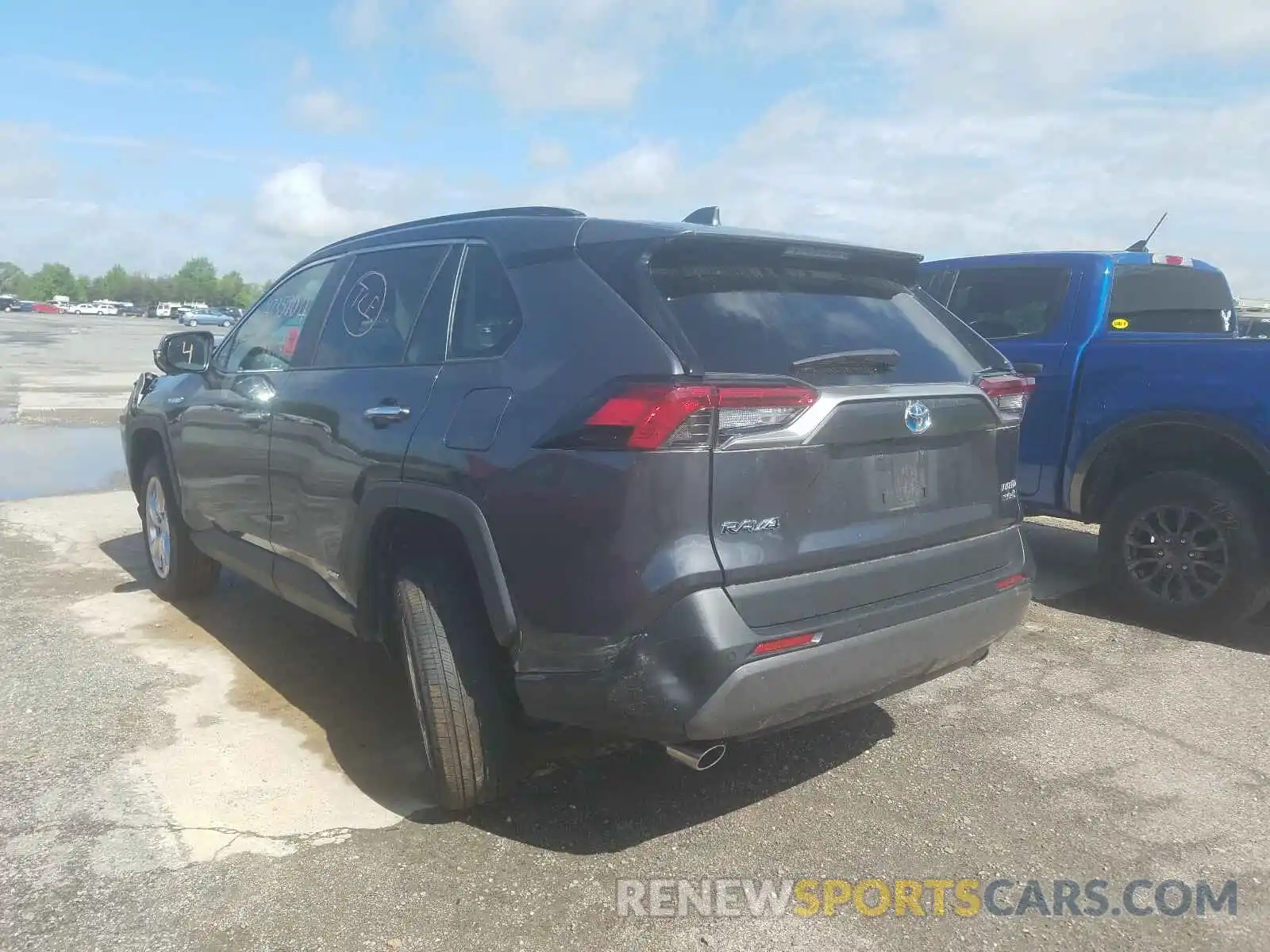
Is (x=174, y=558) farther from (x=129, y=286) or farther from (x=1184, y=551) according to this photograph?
(x=129, y=286)

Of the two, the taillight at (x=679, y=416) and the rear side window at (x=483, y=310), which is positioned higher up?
the rear side window at (x=483, y=310)

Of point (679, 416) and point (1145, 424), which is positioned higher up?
point (679, 416)

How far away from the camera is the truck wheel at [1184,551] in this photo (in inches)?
189

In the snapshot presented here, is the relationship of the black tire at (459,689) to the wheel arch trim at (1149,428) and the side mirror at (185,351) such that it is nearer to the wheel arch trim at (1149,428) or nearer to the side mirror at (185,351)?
the side mirror at (185,351)

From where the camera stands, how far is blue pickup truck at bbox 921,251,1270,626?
4.78 meters

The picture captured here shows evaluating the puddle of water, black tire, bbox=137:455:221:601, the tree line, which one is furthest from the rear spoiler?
the tree line

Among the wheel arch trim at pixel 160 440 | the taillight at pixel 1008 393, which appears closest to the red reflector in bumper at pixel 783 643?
the taillight at pixel 1008 393

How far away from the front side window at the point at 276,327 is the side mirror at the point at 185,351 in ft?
0.70

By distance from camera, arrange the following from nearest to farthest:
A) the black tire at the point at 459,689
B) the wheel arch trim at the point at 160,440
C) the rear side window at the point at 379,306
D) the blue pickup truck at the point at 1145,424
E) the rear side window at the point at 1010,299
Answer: the black tire at the point at 459,689 < the rear side window at the point at 379,306 < the blue pickup truck at the point at 1145,424 < the wheel arch trim at the point at 160,440 < the rear side window at the point at 1010,299

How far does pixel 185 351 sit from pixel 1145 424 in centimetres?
485

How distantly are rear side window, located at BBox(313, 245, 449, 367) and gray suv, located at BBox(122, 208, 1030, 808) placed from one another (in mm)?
16

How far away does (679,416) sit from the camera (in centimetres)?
257

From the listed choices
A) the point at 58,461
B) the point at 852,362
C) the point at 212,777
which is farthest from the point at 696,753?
the point at 58,461

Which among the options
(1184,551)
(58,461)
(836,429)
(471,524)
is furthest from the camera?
(58,461)
